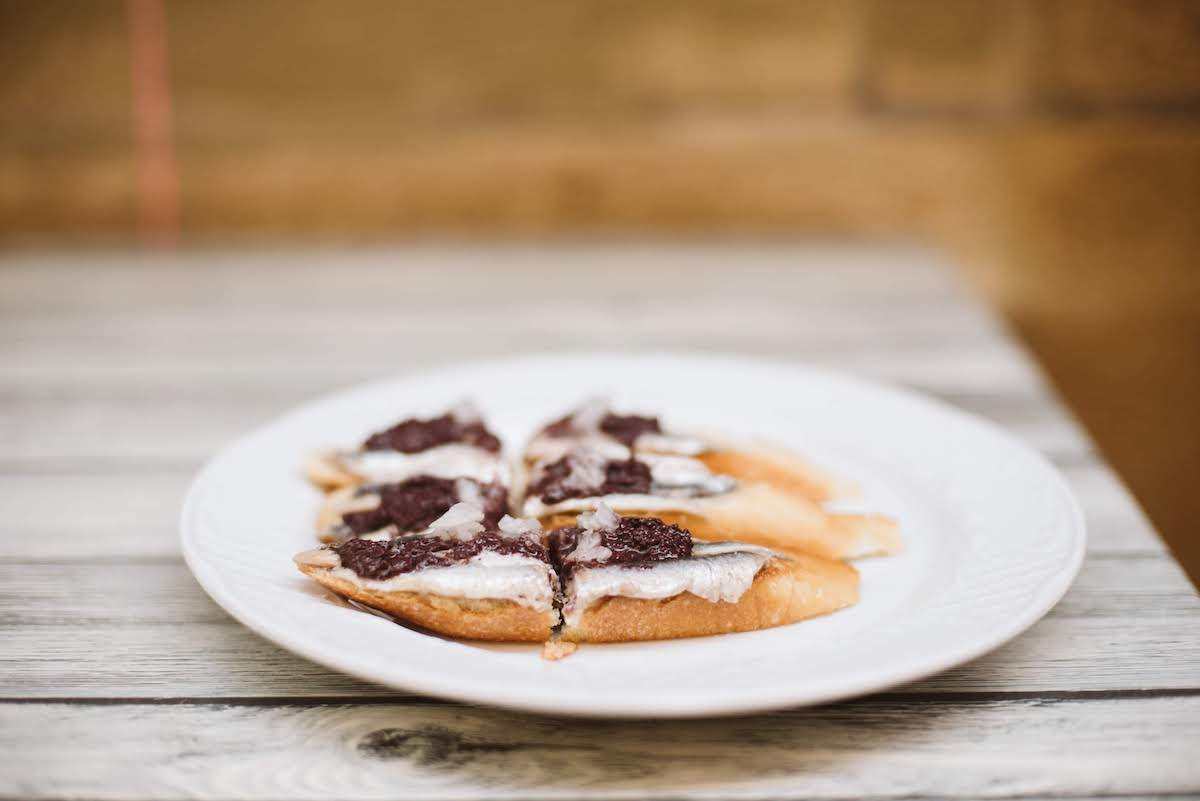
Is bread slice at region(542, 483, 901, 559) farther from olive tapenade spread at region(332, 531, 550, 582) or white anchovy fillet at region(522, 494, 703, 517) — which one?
olive tapenade spread at region(332, 531, 550, 582)

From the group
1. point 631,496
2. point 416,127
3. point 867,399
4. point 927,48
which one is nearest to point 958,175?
point 927,48

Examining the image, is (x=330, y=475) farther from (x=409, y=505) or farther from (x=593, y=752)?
(x=593, y=752)

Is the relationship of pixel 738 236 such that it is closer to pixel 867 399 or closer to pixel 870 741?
pixel 867 399

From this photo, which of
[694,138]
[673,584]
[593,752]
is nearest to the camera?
[593,752]

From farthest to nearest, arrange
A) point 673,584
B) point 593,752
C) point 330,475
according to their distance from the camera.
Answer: point 330,475 < point 673,584 < point 593,752

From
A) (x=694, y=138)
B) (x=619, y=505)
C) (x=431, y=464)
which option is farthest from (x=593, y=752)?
(x=694, y=138)

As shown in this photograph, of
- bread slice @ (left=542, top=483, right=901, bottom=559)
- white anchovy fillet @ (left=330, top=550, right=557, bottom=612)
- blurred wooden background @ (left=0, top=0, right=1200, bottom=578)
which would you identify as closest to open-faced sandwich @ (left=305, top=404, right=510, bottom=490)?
bread slice @ (left=542, top=483, right=901, bottom=559)

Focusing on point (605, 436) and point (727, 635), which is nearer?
point (727, 635)
